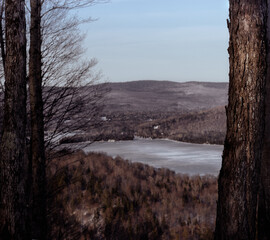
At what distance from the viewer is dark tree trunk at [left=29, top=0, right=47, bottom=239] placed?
755 centimetres

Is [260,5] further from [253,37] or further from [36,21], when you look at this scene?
[36,21]

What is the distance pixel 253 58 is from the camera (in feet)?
16.3

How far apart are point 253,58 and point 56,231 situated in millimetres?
6938

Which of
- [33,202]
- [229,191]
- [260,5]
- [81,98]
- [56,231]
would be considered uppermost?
[260,5]

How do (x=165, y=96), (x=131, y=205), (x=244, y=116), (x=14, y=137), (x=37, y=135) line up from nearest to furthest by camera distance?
(x=244, y=116) < (x=14, y=137) < (x=37, y=135) < (x=131, y=205) < (x=165, y=96)

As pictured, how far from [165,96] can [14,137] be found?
102 meters

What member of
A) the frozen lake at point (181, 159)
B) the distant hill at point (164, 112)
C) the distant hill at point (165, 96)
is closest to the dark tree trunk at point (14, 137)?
the distant hill at point (164, 112)

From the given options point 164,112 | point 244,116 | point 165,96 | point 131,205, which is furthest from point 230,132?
point 165,96

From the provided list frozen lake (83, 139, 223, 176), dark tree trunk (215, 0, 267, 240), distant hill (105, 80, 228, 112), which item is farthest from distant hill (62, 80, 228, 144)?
dark tree trunk (215, 0, 267, 240)

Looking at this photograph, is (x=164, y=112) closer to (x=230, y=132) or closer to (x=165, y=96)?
(x=165, y=96)

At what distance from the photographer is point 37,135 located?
7781 millimetres

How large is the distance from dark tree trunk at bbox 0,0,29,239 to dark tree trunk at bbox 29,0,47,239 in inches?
55.7

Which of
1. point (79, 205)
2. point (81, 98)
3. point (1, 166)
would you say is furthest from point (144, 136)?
point (1, 166)

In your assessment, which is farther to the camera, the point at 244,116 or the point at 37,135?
the point at 37,135
